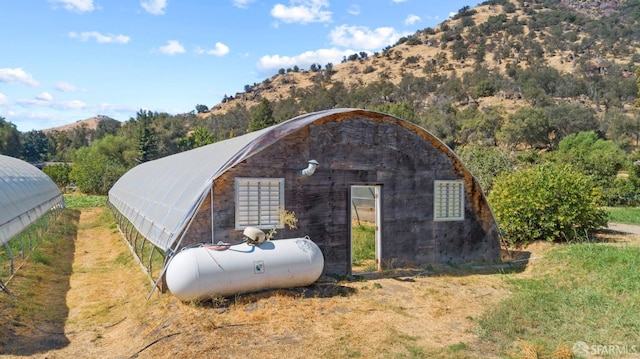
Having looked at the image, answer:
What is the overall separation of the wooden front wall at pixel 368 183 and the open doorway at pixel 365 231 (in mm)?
292

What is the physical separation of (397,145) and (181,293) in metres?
7.24

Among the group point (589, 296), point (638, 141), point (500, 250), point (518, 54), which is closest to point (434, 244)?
point (500, 250)

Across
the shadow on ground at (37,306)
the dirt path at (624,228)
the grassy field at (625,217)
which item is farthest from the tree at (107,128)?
the dirt path at (624,228)

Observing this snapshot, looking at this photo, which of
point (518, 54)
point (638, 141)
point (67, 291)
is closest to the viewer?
point (67, 291)

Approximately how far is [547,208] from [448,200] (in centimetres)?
429

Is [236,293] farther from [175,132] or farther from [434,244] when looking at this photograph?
[175,132]

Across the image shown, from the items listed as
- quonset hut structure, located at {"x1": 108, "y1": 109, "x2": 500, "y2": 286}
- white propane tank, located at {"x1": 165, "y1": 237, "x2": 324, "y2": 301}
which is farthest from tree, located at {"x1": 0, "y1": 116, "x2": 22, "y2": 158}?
white propane tank, located at {"x1": 165, "y1": 237, "x2": 324, "y2": 301}

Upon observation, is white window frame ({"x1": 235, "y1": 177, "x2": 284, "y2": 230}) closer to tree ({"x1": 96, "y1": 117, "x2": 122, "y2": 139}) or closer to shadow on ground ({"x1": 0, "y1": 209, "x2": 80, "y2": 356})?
shadow on ground ({"x1": 0, "y1": 209, "x2": 80, "y2": 356})

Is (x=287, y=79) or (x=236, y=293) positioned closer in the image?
(x=236, y=293)

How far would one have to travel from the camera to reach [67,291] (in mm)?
11438

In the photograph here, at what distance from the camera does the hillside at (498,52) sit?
7819 cm

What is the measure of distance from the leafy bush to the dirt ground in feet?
14.6

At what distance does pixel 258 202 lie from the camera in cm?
1077

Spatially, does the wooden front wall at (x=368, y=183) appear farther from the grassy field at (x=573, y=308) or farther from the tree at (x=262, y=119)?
the tree at (x=262, y=119)
